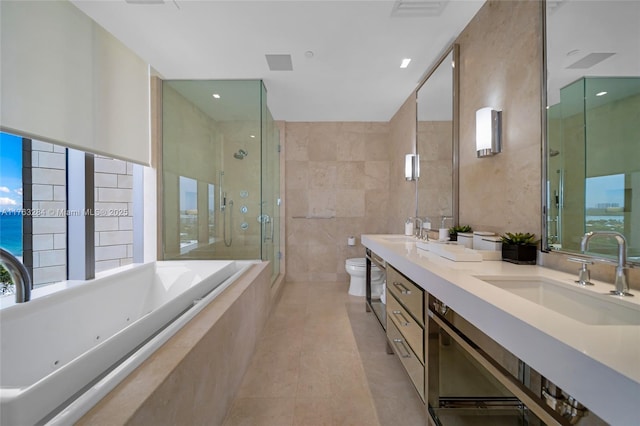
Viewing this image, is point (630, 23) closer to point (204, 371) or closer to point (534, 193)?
point (534, 193)

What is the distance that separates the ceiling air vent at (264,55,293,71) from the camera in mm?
2225

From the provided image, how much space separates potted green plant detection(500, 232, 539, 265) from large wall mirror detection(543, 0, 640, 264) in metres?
0.07

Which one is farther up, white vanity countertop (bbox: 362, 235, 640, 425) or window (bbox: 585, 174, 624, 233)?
window (bbox: 585, 174, 624, 233)

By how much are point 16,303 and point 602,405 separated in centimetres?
215

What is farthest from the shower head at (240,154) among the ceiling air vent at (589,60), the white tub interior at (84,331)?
the ceiling air vent at (589,60)

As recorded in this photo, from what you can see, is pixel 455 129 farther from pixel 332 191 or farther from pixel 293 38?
pixel 332 191

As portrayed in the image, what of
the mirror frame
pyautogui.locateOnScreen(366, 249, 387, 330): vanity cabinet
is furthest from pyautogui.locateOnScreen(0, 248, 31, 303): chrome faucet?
the mirror frame

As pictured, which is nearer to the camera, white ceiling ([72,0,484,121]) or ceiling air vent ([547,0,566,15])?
ceiling air vent ([547,0,566,15])

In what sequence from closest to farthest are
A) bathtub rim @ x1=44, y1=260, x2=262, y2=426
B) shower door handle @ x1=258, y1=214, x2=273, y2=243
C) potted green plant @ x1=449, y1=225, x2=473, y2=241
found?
bathtub rim @ x1=44, y1=260, x2=262, y2=426
potted green plant @ x1=449, y1=225, x2=473, y2=241
shower door handle @ x1=258, y1=214, x2=273, y2=243

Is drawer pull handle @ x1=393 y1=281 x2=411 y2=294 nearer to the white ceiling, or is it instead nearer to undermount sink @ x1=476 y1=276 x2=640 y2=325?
undermount sink @ x1=476 y1=276 x2=640 y2=325

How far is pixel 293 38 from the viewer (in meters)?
1.98

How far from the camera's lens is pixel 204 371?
1.12m

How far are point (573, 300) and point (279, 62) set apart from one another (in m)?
2.54

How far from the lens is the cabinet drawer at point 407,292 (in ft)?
4.19
